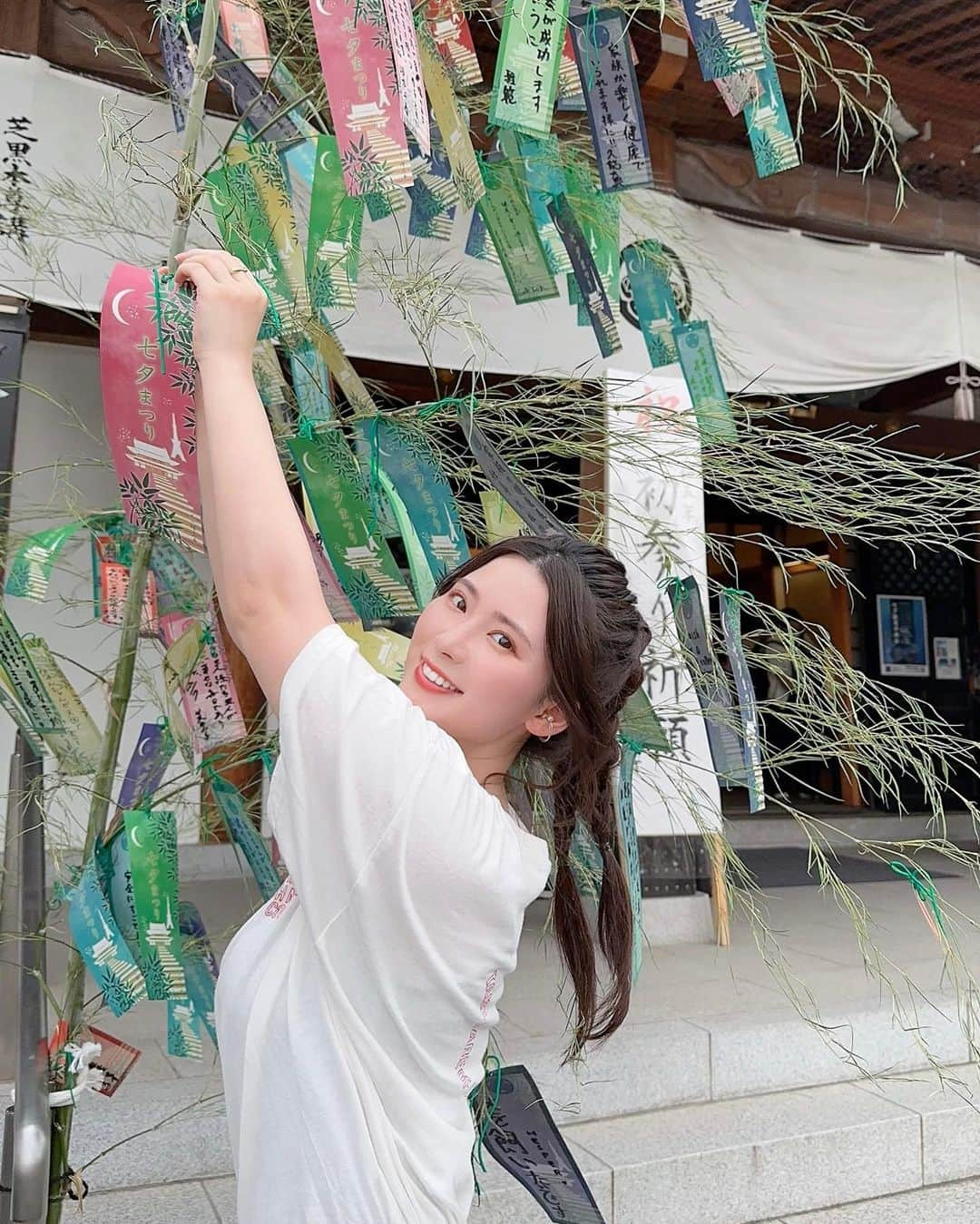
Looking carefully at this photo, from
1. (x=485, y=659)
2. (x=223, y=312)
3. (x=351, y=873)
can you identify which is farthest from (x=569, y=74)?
(x=351, y=873)

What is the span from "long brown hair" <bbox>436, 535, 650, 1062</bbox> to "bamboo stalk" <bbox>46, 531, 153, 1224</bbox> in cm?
60

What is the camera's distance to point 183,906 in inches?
68.9

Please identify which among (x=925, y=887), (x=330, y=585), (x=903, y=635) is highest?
(x=330, y=585)

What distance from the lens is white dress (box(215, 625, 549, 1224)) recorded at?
948 mm

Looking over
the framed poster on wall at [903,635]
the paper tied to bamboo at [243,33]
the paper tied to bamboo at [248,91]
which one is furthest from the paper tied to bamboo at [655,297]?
the framed poster on wall at [903,635]

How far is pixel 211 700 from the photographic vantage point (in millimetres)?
1624

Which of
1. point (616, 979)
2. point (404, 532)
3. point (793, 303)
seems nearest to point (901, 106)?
point (793, 303)

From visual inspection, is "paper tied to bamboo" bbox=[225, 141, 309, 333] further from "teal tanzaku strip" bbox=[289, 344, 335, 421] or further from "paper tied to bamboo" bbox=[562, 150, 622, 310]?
"paper tied to bamboo" bbox=[562, 150, 622, 310]

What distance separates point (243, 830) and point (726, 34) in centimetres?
154

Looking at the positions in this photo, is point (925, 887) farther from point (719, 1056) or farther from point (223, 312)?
point (719, 1056)

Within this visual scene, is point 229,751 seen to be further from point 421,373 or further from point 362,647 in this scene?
point 421,373

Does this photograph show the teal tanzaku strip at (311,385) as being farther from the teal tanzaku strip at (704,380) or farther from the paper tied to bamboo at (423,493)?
the teal tanzaku strip at (704,380)

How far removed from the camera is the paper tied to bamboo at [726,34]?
1602 mm

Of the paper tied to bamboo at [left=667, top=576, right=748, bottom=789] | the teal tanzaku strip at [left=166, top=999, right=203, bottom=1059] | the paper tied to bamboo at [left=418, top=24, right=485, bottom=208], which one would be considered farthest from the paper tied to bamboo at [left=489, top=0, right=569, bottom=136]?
the teal tanzaku strip at [left=166, top=999, right=203, bottom=1059]
